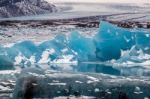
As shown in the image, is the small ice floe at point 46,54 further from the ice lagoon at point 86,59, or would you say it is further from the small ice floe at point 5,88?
the small ice floe at point 5,88

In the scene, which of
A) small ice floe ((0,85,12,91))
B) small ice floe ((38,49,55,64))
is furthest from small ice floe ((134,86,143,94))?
small ice floe ((38,49,55,64))

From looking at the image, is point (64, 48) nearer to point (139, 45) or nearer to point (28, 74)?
point (139, 45)

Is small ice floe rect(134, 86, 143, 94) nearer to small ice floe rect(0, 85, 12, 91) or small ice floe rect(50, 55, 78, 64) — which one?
small ice floe rect(0, 85, 12, 91)

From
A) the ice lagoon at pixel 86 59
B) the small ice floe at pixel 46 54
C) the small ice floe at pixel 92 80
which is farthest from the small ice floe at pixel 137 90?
the small ice floe at pixel 46 54

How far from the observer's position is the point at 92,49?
8.74 metres

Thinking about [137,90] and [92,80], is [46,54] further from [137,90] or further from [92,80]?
[137,90]

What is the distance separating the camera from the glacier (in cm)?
834

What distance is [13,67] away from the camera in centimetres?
759

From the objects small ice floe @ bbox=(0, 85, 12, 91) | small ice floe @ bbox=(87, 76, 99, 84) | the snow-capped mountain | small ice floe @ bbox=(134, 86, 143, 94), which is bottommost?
the snow-capped mountain

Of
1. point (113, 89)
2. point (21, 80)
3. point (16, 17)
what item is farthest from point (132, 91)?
point (16, 17)

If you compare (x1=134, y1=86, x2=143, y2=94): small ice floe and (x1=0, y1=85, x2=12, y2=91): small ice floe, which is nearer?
(x1=134, y1=86, x2=143, y2=94): small ice floe

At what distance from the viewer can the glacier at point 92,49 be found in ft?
27.4

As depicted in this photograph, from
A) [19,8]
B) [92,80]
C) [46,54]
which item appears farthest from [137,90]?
[19,8]

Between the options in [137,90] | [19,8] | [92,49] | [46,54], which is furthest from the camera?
[19,8]
